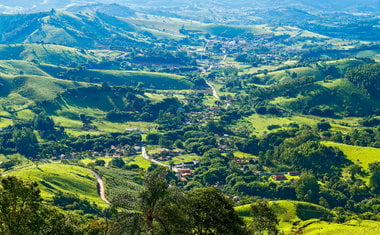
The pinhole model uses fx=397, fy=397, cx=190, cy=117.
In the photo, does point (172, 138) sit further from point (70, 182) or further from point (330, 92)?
point (330, 92)

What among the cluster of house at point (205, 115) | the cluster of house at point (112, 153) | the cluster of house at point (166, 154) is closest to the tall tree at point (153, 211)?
the cluster of house at point (166, 154)

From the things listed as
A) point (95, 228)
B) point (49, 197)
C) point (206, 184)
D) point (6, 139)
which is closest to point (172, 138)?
point (206, 184)

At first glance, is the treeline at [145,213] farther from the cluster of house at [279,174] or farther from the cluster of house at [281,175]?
the cluster of house at [279,174]

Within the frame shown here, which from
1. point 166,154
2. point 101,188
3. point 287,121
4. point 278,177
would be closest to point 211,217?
point 101,188

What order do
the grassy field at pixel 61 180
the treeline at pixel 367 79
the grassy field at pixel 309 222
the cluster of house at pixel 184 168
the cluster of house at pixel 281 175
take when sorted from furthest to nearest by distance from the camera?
the treeline at pixel 367 79
the cluster of house at pixel 184 168
the cluster of house at pixel 281 175
the grassy field at pixel 61 180
the grassy field at pixel 309 222

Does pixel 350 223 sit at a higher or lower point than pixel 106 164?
higher

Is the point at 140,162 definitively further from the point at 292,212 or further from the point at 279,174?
the point at 292,212

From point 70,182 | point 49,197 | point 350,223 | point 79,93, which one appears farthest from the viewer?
point 79,93
